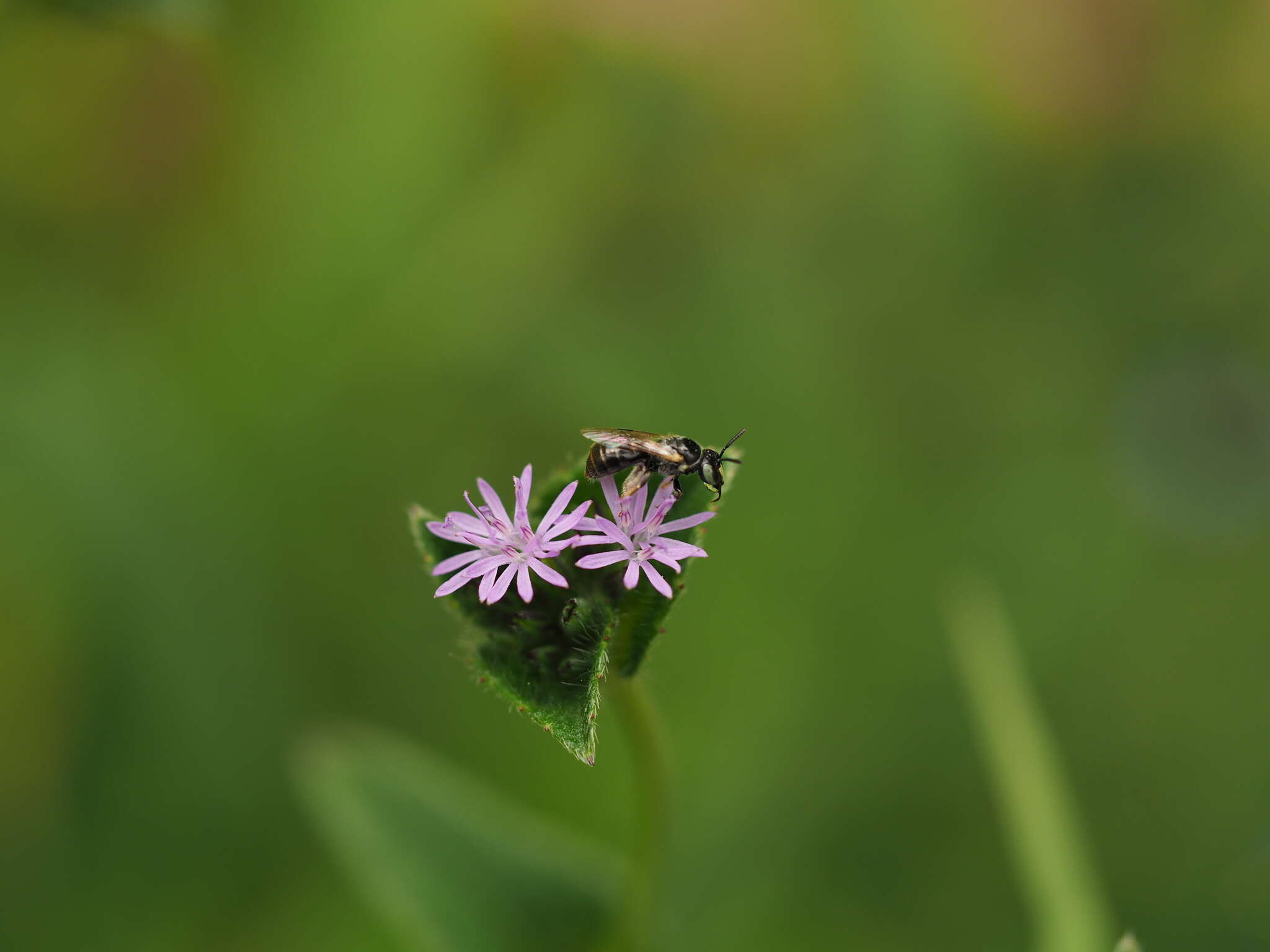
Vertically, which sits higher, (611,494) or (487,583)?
(611,494)

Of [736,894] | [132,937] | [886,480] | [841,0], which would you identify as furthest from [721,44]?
[132,937]

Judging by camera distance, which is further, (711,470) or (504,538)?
(711,470)

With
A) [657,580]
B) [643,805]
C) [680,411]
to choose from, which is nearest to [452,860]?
[643,805]

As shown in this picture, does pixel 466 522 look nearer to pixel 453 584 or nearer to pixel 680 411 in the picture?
pixel 453 584


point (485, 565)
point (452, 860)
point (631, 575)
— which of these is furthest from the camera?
point (452, 860)

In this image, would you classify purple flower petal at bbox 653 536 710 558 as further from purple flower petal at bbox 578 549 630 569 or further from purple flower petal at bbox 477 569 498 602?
purple flower petal at bbox 477 569 498 602

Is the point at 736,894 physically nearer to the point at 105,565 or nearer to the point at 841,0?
the point at 105,565

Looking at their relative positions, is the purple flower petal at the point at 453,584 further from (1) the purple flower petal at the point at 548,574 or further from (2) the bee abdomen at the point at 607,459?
(2) the bee abdomen at the point at 607,459
